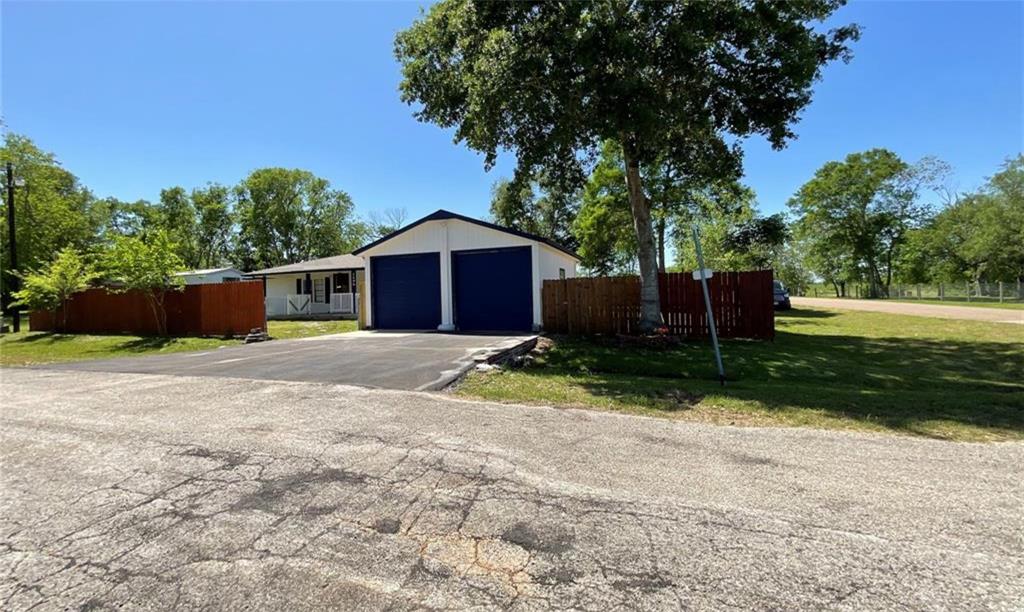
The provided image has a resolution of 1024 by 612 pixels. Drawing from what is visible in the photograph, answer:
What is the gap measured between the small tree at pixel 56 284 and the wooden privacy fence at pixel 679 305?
18362mm

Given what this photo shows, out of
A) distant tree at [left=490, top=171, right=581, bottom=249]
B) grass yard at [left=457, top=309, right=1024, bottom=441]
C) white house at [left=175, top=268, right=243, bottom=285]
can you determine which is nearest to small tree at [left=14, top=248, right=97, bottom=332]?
white house at [left=175, top=268, right=243, bottom=285]

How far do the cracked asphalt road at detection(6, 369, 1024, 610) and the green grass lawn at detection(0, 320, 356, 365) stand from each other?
1073 cm

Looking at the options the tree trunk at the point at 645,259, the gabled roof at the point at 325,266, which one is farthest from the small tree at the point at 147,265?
the tree trunk at the point at 645,259

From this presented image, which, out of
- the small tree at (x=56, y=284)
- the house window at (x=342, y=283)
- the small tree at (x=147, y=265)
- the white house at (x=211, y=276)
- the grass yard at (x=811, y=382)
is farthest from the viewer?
the white house at (x=211, y=276)

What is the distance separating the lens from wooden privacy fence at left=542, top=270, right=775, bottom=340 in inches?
511

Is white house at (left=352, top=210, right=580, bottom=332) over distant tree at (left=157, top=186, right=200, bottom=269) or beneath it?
beneath

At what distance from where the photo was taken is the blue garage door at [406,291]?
16.8m

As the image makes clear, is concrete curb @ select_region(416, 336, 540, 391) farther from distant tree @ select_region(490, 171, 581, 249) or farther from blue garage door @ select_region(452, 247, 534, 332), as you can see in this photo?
distant tree @ select_region(490, 171, 581, 249)

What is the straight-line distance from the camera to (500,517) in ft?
9.97

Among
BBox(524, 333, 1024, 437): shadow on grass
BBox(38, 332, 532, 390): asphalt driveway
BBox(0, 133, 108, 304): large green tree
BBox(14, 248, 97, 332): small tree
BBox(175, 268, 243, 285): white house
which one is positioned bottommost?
BBox(524, 333, 1024, 437): shadow on grass

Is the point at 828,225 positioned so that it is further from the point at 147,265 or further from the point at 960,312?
the point at 147,265

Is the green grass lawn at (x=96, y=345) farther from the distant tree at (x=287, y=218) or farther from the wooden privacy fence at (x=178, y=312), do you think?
the distant tree at (x=287, y=218)

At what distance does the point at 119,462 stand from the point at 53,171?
4571 cm

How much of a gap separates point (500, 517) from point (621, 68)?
8848 mm
